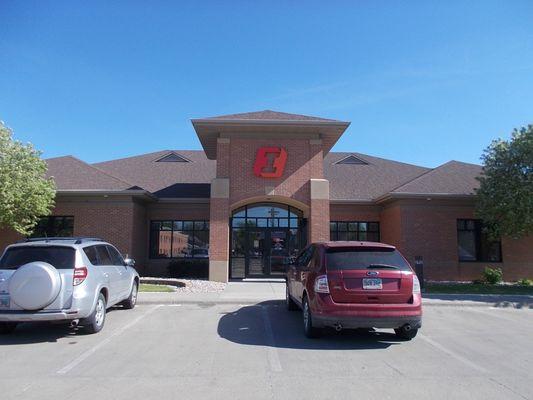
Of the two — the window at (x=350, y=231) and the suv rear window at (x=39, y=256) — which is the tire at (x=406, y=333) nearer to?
the suv rear window at (x=39, y=256)

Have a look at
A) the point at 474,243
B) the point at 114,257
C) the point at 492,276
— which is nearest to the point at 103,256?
the point at 114,257

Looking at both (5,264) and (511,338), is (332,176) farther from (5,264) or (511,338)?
(5,264)

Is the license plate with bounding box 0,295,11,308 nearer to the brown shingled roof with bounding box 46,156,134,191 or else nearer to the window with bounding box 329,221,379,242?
the brown shingled roof with bounding box 46,156,134,191

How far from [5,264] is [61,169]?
14.6 m

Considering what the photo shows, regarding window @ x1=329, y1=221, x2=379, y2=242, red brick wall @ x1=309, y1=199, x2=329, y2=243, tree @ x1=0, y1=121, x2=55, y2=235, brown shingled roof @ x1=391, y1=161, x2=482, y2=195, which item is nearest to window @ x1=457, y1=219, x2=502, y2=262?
brown shingled roof @ x1=391, y1=161, x2=482, y2=195

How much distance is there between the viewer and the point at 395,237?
20859mm

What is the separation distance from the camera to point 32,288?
7785 millimetres

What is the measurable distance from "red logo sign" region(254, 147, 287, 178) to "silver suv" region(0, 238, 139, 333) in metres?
9.83

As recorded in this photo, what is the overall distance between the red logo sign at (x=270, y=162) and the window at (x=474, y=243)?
8.78 meters

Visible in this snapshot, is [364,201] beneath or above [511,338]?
above

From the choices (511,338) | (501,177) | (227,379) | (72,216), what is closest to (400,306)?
(511,338)

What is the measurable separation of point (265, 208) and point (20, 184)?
32.3ft

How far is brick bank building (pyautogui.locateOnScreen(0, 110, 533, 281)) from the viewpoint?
1853cm

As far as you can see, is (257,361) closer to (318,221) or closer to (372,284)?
(372,284)
